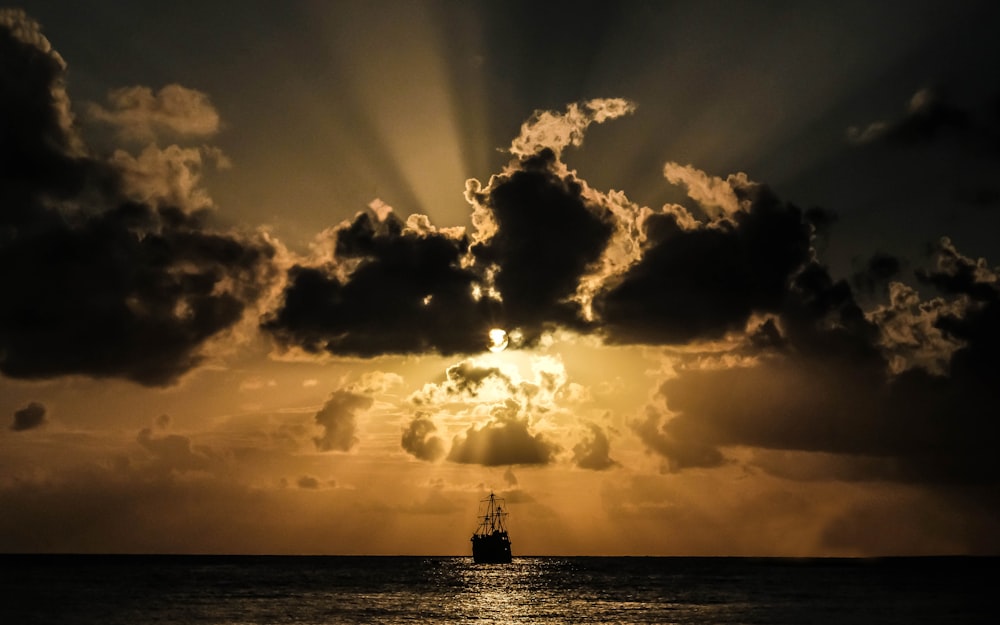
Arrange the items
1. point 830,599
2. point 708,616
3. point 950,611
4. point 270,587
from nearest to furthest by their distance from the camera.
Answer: point 708,616 < point 950,611 < point 830,599 < point 270,587

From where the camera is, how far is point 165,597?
159250mm

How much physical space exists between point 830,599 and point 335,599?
8433cm

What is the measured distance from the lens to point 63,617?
121500mm

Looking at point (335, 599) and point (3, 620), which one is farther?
point (335, 599)

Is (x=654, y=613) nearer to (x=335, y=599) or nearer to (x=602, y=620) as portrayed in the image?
(x=602, y=620)

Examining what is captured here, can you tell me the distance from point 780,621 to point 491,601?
4882cm

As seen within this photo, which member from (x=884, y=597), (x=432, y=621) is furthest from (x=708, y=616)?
(x=884, y=597)

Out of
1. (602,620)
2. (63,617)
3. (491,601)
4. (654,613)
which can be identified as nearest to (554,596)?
(491,601)

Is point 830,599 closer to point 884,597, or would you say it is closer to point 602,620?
point 884,597

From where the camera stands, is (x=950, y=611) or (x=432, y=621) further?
(x=950, y=611)

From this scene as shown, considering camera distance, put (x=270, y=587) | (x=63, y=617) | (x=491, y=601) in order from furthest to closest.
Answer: (x=270, y=587), (x=491, y=601), (x=63, y=617)

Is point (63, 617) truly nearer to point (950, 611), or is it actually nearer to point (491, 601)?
point (491, 601)

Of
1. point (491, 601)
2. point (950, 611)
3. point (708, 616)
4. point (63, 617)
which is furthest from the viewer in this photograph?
point (491, 601)

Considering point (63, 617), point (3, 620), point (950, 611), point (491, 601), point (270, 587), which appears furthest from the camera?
point (270, 587)
